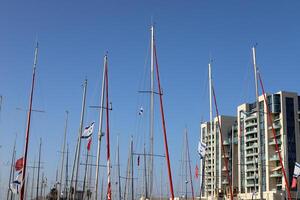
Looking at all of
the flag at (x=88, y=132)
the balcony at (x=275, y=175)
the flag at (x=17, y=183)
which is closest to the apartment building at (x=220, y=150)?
the balcony at (x=275, y=175)

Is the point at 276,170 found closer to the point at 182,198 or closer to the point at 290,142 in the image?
the point at 290,142

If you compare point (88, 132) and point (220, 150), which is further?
point (220, 150)

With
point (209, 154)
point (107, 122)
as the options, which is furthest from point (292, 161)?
point (107, 122)

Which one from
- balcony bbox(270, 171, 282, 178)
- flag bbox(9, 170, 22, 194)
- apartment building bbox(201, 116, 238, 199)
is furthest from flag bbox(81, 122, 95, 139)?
apartment building bbox(201, 116, 238, 199)

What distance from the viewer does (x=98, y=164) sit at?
4259 centimetres

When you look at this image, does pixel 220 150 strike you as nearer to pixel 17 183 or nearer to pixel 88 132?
pixel 88 132

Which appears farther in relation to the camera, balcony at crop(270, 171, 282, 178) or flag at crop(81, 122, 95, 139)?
balcony at crop(270, 171, 282, 178)

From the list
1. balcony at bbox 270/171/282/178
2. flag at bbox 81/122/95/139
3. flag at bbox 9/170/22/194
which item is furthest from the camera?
balcony at bbox 270/171/282/178

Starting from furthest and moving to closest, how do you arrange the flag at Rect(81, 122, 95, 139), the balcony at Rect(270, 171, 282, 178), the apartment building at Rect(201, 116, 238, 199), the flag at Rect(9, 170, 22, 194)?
the apartment building at Rect(201, 116, 238, 199), the balcony at Rect(270, 171, 282, 178), the flag at Rect(81, 122, 95, 139), the flag at Rect(9, 170, 22, 194)

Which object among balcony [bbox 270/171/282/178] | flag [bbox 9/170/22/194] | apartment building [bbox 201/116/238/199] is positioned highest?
apartment building [bbox 201/116/238/199]

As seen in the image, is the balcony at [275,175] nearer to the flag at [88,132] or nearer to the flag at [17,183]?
the flag at [88,132]

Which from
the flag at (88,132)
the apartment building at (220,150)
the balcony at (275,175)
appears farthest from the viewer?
the apartment building at (220,150)

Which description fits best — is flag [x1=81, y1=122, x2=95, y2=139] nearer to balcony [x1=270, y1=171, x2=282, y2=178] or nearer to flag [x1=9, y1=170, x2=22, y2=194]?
flag [x1=9, y1=170, x2=22, y2=194]

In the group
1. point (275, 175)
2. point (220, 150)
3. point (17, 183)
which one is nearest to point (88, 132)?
point (17, 183)
